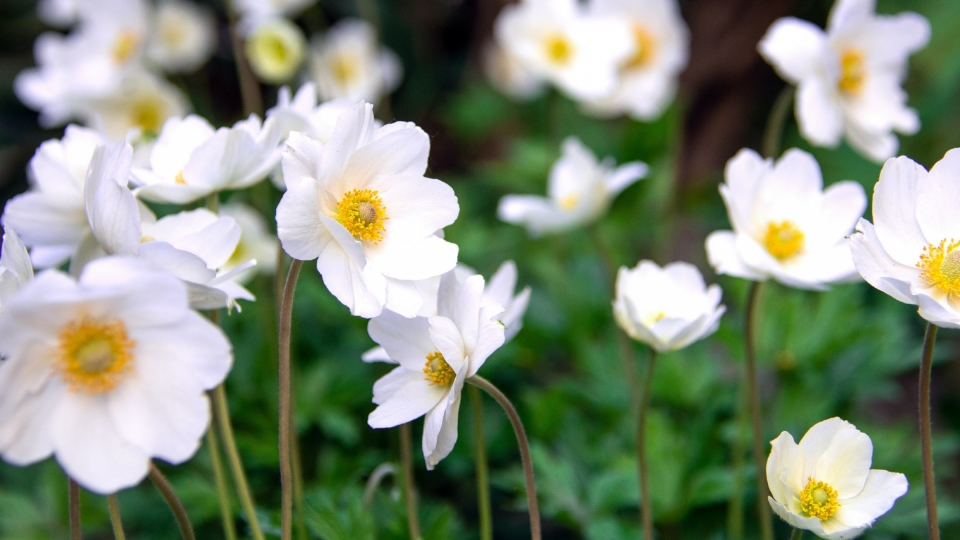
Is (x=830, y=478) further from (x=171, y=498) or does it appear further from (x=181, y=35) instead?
(x=181, y=35)

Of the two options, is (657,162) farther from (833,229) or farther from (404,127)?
(404,127)

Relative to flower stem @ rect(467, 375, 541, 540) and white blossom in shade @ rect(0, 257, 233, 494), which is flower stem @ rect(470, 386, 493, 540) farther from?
white blossom in shade @ rect(0, 257, 233, 494)

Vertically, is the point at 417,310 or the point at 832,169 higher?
the point at 417,310

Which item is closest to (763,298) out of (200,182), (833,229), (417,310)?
(833,229)

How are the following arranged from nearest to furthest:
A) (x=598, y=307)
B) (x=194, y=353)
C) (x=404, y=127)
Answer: (x=194, y=353) → (x=404, y=127) → (x=598, y=307)

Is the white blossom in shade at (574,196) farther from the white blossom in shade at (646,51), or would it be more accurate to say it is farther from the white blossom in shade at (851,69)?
the white blossom in shade at (646,51)

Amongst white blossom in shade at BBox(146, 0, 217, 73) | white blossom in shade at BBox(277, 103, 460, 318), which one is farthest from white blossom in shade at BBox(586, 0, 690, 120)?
white blossom in shade at BBox(277, 103, 460, 318)
